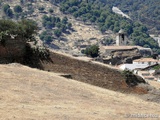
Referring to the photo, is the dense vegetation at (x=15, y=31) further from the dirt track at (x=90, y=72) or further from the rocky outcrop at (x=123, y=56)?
the rocky outcrop at (x=123, y=56)

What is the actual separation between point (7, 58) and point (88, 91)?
4876mm

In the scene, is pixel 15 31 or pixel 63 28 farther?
A: pixel 63 28

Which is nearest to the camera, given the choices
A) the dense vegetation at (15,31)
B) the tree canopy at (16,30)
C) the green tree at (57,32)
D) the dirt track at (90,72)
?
the dense vegetation at (15,31)

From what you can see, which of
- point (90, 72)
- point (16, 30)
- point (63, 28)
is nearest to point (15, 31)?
point (16, 30)

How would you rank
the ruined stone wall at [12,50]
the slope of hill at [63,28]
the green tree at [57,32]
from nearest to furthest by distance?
1. the ruined stone wall at [12,50]
2. the slope of hill at [63,28]
3. the green tree at [57,32]

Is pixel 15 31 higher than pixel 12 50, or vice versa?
pixel 15 31

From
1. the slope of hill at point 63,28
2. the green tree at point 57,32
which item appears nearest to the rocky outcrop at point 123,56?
the slope of hill at point 63,28

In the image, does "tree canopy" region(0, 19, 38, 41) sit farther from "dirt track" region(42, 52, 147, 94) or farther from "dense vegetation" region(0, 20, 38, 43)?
"dirt track" region(42, 52, 147, 94)

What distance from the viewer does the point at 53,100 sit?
59.9 ft

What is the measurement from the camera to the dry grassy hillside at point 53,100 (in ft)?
53.2

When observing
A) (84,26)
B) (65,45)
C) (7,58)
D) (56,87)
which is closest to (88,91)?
(56,87)

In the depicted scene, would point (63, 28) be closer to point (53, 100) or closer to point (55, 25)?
point (55, 25)

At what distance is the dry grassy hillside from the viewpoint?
53.2ft

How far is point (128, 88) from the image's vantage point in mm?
26922
